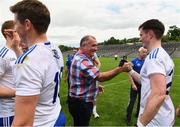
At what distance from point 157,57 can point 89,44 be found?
234 centimetres

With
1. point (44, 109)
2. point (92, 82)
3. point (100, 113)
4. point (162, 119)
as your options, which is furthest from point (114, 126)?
point (44, 109)

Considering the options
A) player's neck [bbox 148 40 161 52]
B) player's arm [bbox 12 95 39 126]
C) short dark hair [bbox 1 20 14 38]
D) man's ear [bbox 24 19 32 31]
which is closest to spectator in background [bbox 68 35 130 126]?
Result: player's neck [bbox 148 40 161 52]

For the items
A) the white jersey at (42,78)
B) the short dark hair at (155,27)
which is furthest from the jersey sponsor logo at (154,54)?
the white jersey at (42,78)

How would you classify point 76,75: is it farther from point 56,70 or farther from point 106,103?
point 106,103

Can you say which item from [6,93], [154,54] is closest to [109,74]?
[154,54]

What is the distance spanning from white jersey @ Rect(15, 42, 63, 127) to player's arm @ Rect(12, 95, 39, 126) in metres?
0.04

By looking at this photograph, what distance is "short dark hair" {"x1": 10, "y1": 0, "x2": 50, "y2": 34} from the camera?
11.2 ft

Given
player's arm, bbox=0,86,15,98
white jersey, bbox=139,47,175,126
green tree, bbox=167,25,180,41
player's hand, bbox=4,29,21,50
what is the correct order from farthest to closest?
green tree, bbox=167,25,180,41 → player's hand, bbox=4,29,21,50 → white jersey, bbox=139,47,175,126 → player's arm, bbox=0,86,15,98

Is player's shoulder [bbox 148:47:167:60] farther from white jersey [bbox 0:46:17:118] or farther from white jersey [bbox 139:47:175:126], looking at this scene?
white jersey [bbox 0:46:17:118]

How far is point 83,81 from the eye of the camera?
7.13m

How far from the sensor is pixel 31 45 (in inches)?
140

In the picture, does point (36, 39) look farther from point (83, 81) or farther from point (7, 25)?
point (83, 81)

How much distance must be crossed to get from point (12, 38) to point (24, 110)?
2079 mm

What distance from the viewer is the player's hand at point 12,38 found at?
5.07 meters
